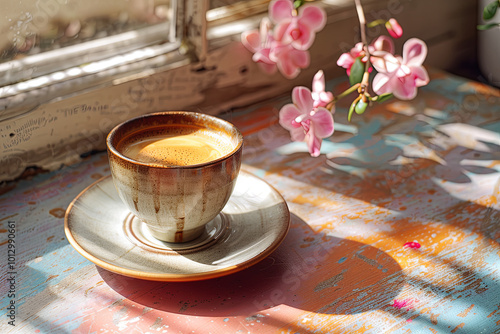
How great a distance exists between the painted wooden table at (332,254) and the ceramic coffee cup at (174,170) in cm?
8

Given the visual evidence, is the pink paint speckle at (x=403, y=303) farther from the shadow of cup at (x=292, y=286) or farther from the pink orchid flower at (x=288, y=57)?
the pink orchid flower at (x=288, y=57)

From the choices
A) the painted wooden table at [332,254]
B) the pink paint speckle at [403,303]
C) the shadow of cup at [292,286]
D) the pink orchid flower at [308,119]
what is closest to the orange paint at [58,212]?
the painted wooden table at [332,254]

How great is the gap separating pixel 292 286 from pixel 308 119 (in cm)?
24

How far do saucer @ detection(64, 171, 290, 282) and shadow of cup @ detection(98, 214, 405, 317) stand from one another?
0.11ft

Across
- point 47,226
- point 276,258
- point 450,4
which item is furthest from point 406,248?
point 450,4

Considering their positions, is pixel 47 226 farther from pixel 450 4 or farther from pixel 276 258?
pixel 450 4

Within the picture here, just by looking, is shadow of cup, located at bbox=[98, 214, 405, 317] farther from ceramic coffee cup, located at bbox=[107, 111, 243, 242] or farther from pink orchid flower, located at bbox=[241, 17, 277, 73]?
pink orchid flower, located at bbox=[241, 17, 277, 73]

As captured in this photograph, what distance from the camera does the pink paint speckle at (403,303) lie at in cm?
70

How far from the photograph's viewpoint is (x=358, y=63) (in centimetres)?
87

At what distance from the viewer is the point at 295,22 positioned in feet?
2.92

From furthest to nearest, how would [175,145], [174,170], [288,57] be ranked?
1. [288,57]
2. [175,145]
3. [174,170]

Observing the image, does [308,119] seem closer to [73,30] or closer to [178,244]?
[178,244]

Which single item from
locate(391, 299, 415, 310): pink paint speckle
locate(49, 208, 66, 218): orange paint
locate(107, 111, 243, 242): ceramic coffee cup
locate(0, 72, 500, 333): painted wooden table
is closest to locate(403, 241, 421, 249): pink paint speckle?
locate(0, 72, 500, 333): painted wooden table

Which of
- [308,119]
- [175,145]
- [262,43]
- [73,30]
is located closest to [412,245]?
[308,119]
